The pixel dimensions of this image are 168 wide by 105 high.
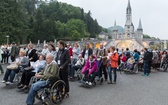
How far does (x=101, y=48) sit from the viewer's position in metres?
9.52

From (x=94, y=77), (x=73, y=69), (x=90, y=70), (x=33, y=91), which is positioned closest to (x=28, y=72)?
(x=33, y=91)

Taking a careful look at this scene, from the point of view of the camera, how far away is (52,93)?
5398mm

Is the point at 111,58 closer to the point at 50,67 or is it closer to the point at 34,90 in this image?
the point at 50,67

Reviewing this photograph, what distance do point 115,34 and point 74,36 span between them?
46.2 m

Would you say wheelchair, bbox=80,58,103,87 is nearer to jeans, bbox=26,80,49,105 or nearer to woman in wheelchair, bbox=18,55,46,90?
woman in wheelchair, bbox=18,55,46,90

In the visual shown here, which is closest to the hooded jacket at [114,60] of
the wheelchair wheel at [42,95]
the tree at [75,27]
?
the wheelchair wheel at [42,95]

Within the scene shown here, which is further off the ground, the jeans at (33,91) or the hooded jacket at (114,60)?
the hooded jacket at (114,60)

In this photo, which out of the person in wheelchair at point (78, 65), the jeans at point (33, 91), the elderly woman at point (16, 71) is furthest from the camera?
the person in wheelchair at point (78, 65)

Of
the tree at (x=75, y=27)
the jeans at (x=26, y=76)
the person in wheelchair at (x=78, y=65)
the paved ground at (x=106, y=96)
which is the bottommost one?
the paved ground at (x=106, y=96)

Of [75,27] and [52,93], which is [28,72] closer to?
[52,93]

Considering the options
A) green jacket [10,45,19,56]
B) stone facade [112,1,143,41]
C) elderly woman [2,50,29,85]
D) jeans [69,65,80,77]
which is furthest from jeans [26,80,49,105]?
stone facade [112,1,143,41]

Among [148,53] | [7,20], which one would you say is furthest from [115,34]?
[148,53]

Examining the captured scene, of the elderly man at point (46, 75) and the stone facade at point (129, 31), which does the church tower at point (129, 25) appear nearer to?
the stone facade at point (129, 31)

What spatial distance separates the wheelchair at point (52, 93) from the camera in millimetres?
5383
